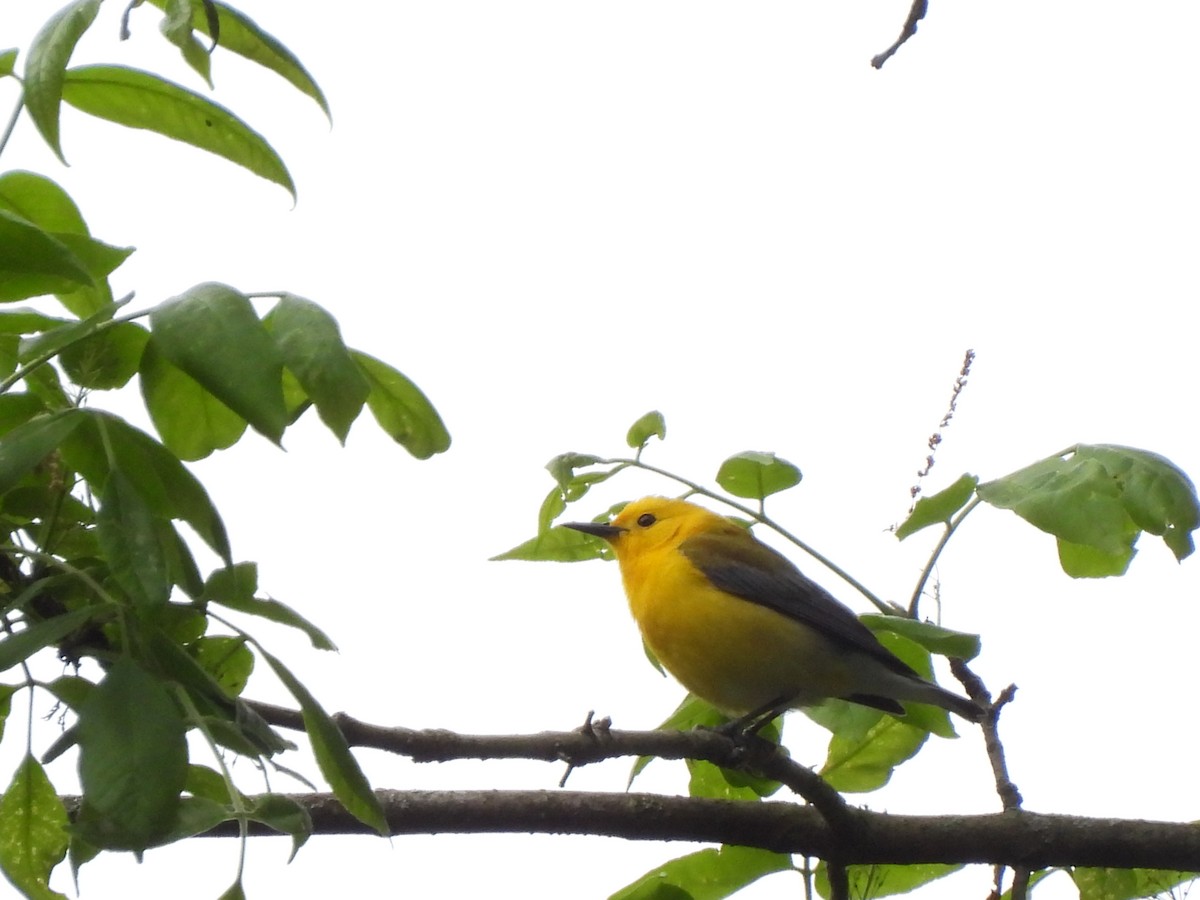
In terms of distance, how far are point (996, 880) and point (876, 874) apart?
0.88 ft

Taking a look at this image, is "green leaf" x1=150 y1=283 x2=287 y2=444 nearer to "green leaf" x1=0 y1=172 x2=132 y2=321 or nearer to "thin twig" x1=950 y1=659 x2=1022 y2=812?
"green leaf" x1=0 y1=172 x2=132 y2=321

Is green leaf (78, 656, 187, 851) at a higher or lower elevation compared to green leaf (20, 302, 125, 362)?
lower

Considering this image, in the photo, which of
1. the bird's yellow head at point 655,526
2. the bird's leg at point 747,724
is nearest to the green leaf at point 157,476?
the bird's leg at point 747,724

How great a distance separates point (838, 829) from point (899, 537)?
66 centimetres

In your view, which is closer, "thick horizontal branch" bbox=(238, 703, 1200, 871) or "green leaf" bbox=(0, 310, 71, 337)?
"green leaf" bbox=(0, 310, 71, 337)

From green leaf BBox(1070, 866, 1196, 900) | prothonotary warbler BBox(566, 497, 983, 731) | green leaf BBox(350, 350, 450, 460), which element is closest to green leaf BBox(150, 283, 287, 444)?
green leaf BBox(350, 350, 450, 460)

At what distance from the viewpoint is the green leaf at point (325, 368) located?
1.87 metres

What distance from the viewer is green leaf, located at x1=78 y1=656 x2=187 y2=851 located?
166 centimetres

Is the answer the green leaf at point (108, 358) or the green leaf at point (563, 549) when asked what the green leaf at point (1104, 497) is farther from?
the green leaf at point (108, 358)

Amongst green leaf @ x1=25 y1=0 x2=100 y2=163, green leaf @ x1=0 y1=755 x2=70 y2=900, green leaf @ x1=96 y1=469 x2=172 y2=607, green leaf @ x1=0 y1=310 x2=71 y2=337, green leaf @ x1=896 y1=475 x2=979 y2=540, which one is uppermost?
green leaf @ x1=25 y1=0 x2=100 y2=163

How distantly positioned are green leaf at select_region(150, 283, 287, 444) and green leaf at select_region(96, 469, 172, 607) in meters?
0.19

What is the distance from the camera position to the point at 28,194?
2.29m

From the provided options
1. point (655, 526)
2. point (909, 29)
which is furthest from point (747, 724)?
point (655, 526)

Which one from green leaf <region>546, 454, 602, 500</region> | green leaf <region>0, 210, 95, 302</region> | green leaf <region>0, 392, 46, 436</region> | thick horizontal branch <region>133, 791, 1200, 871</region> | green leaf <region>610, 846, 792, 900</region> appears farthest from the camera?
green leaf <region>546, 454, 602, 500</region>
